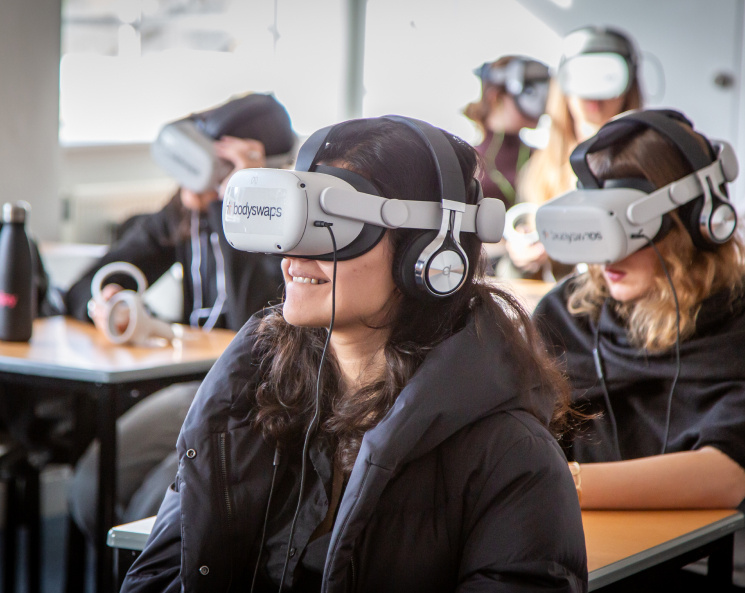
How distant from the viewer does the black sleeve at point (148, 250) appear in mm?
2441

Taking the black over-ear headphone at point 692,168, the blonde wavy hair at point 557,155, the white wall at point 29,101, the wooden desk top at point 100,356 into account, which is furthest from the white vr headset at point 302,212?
the white wall at point 29,101

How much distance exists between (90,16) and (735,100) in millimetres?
2890

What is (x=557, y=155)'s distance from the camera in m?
2.98

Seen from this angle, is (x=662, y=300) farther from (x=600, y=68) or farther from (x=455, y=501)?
(x=600, y=68)

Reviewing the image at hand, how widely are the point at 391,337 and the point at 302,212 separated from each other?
21cm

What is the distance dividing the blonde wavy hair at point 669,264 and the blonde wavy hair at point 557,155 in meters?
1.34

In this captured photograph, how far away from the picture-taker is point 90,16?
4180mm

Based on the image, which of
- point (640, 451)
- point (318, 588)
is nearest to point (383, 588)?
point (318, 588)

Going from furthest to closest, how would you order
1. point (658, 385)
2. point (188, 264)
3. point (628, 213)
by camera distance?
1. point (188, 264)
2. point (658, 385)
3. point (628, 213)

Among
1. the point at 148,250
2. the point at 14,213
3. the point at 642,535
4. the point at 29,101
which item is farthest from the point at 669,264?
the point at 29,101

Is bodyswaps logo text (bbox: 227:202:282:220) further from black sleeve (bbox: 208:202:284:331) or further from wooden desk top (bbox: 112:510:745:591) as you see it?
black sleeve (bbox: 208:202:284:331)

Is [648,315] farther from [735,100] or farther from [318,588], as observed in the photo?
[735,100]

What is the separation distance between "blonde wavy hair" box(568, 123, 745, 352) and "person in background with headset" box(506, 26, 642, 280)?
1239 mm

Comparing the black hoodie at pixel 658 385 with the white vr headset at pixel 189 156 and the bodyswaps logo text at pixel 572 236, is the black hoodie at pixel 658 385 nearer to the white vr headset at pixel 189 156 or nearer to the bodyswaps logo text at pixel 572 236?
the bodyswaps logo text at pixel 572 236
